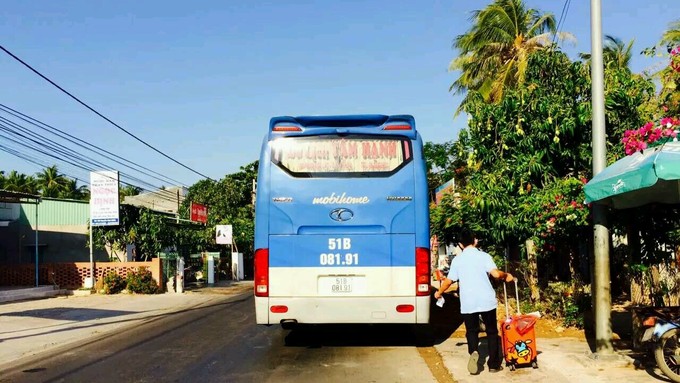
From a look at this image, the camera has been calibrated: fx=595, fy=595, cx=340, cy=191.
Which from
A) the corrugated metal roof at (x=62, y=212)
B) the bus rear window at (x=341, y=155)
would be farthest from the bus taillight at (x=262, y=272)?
the corrugated metal roof at (x=62, y=212)

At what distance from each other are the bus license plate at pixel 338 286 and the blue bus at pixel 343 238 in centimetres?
1

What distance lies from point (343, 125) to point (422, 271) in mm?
2540

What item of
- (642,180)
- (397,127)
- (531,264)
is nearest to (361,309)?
(397,127)

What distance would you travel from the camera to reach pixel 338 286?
8.73 m

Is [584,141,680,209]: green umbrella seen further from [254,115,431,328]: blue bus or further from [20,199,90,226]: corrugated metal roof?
[20,199,90,226]: corrugated metal roof

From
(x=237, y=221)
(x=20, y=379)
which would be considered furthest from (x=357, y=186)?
(x=237, y=221)

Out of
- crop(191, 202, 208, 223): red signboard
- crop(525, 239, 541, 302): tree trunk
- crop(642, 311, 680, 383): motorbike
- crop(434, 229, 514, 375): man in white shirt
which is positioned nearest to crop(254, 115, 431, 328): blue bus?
crop(434, 229, 514, 375): man in white shirt

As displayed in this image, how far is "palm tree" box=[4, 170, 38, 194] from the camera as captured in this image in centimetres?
5626

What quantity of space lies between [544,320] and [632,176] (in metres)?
5.55

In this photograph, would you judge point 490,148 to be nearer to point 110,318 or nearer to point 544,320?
point 544,320

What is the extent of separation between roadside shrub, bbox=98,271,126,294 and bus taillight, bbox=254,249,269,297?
17.6 meters

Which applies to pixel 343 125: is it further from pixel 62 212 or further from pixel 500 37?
pixel 62 212

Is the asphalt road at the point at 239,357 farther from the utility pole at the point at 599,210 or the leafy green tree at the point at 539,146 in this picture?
the leafy green tree at the point at 539,146

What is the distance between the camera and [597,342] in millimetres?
7941
